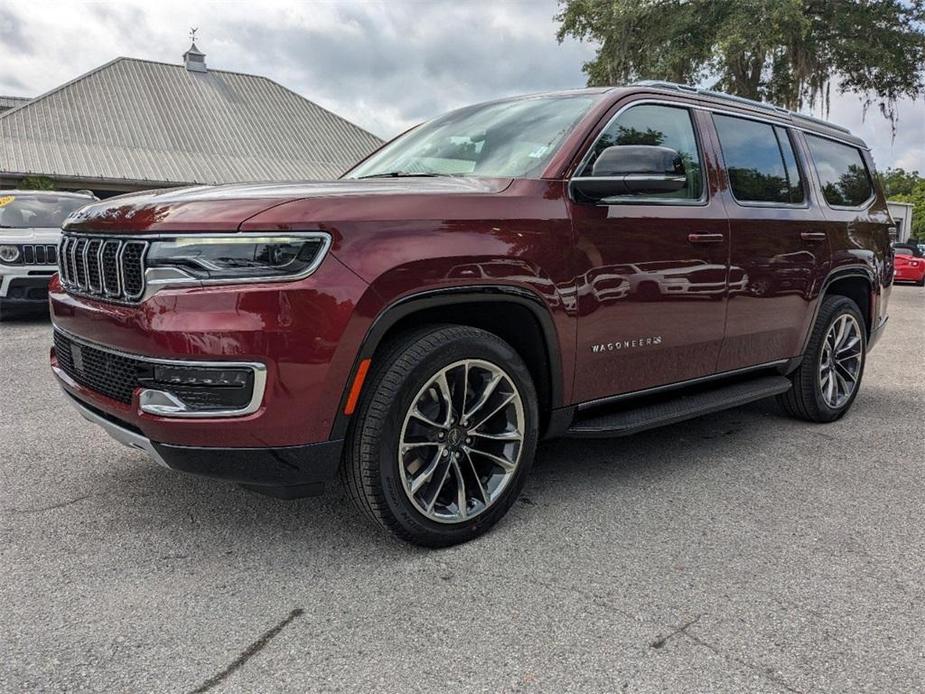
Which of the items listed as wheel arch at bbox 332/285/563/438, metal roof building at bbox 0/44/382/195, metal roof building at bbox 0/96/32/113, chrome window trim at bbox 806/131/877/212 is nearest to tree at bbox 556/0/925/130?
metal roof building at bbox 0/44/382/195

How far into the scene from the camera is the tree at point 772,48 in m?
20.6

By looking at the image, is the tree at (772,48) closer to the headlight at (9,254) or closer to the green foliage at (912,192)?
the headlight at (9,254)

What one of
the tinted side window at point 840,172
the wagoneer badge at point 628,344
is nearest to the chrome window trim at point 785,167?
the tinted side window at point 840,172

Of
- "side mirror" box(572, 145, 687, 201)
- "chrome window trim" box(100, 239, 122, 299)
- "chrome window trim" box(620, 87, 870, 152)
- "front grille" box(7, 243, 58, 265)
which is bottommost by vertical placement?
"front grille" box(7, 243, 58, 265)

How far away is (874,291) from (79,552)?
5.12 metres

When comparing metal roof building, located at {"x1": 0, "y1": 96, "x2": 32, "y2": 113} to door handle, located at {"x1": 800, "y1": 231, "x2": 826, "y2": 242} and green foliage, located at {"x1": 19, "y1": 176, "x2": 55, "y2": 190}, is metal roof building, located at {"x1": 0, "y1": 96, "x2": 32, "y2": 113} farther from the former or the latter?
door handle, located at {"x1": 800, "y1": 231, "x2": 826, "y2": 242}

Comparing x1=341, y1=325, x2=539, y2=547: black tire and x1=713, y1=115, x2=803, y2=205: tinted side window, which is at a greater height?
x1=713, y1=115, x2=803, y2=205: tinted side window

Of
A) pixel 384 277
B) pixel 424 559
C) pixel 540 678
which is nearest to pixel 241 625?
pixel 424 559

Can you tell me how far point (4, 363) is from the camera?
6.46 metres

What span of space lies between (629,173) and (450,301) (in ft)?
3.13

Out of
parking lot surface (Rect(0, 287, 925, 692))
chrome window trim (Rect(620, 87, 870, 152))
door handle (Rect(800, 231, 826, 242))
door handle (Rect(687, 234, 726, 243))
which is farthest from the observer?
door handle (Rect(800, 231, 826, 242))

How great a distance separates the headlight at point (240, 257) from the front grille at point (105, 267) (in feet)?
0.50

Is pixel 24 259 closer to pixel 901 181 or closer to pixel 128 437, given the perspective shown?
pixel 128 437

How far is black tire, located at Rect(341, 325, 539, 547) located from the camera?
2689 millimetres
